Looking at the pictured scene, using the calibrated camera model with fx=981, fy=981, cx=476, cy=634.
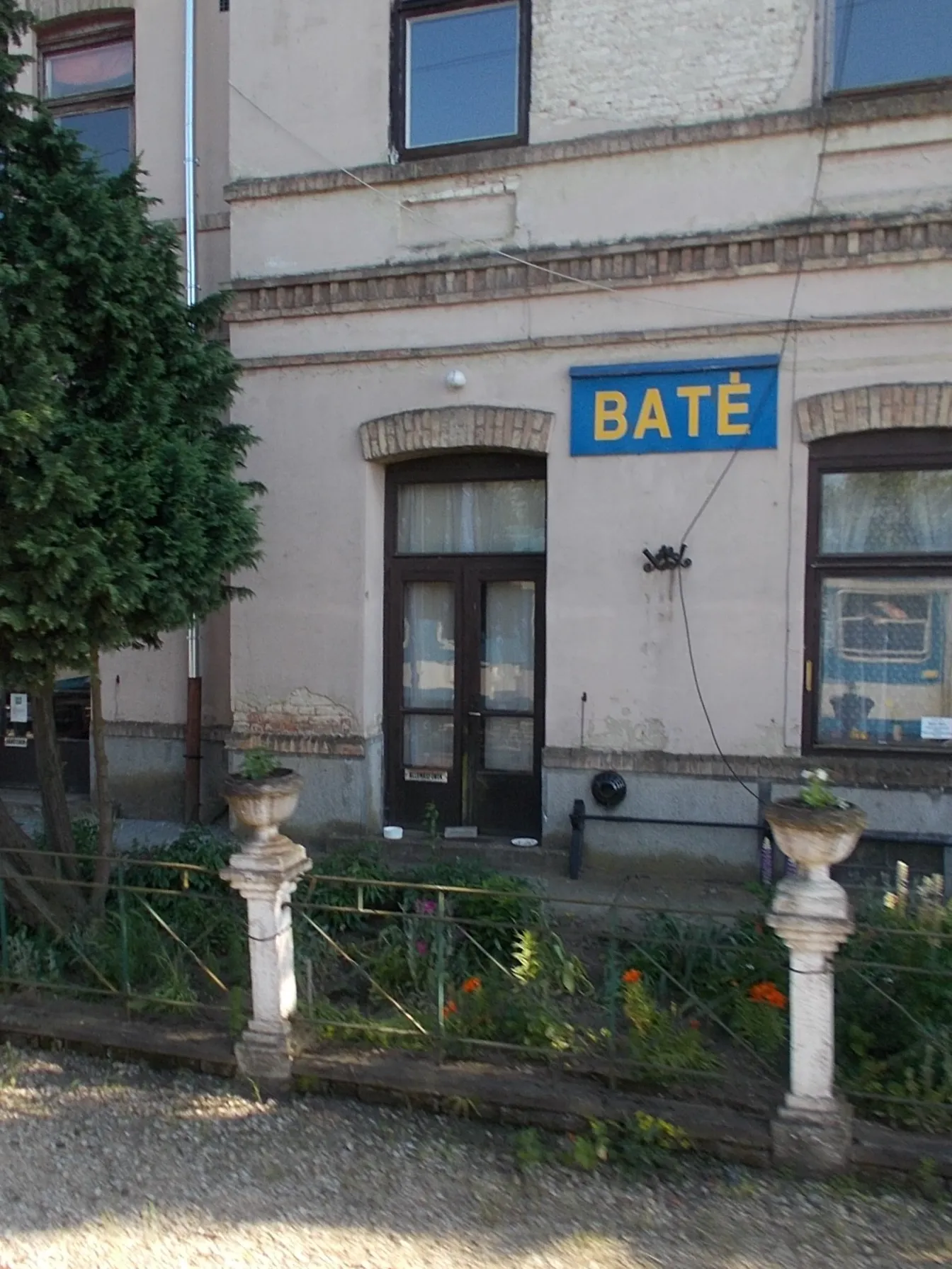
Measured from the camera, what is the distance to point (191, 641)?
762 centimetres

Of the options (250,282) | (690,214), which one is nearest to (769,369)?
(690,214)

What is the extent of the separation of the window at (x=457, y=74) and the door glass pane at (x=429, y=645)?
3105 millimetres

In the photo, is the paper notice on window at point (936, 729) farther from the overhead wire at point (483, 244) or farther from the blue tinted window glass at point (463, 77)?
the blue tinted window glass at point (463, 77)

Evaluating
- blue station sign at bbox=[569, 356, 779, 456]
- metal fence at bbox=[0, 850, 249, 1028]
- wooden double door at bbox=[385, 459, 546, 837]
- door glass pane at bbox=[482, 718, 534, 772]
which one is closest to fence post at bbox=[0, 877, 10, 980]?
metal fence at bbox=[0, 850, 249, 1028]

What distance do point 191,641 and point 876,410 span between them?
513cm

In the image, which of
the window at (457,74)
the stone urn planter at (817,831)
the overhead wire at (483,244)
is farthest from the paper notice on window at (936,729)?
the window at (457,74)

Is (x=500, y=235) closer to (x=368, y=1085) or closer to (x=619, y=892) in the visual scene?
(x=619, y=892)

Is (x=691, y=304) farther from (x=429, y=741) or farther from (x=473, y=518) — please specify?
(x=429, y=741)

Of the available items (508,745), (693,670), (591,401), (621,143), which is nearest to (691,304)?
(591,401)

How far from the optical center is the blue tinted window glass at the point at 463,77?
6.77m

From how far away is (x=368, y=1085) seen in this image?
3.94 metres

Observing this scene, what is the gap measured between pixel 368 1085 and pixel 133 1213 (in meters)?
0.97

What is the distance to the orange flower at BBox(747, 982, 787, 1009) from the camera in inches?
158

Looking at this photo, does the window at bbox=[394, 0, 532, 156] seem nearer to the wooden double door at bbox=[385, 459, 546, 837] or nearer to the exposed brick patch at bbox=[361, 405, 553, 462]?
the exposed brick patch at bbox=[361, 405, 553, 462]
